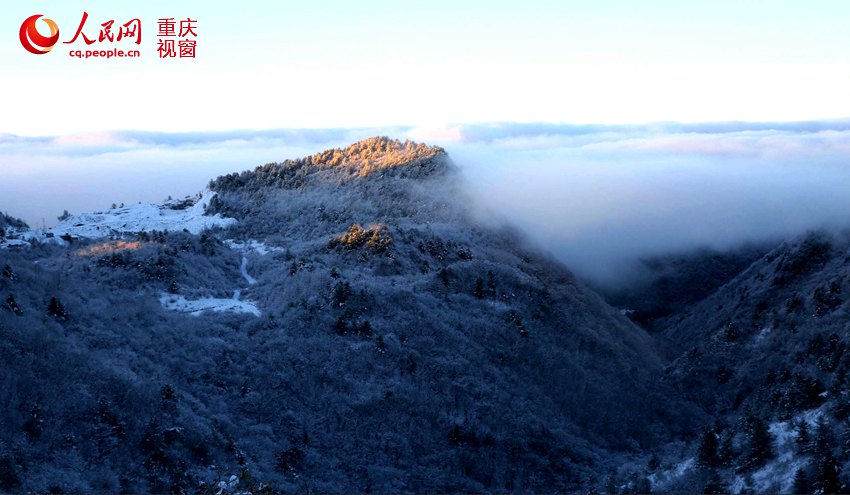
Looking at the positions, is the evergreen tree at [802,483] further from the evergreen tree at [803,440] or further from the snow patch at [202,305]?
the snow patch at [202,305]

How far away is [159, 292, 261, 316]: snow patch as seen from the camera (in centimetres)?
3947

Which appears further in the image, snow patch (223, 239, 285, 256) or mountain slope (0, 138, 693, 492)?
snow patch (223, 239, 285, 256)

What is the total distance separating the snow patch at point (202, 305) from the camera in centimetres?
3947

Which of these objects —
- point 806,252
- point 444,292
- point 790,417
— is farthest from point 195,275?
point 806,252

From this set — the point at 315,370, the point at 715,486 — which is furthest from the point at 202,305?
the point at 715,486

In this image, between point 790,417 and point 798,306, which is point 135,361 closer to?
point 790,417

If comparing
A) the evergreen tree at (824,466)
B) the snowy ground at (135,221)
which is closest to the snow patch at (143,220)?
the snowy ground at (135,221)

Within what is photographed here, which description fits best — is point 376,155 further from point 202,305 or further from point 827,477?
point 827,477

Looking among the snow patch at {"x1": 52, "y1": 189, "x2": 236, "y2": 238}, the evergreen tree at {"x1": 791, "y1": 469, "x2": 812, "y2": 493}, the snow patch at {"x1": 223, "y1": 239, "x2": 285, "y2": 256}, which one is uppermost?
the snow patch at {"x1": 52, "y1": 189, "x2": 236, "y2": 238}

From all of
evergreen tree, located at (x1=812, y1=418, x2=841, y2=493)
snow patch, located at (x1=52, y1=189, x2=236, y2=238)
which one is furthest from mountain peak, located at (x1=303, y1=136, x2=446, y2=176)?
evergreen tree, located at (x1=812, y1=418, x2=841, y2=493)

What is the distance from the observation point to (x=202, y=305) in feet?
132

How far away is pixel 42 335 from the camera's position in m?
27.6

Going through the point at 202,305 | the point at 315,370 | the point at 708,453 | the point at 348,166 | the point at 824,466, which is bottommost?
the point at 708,453

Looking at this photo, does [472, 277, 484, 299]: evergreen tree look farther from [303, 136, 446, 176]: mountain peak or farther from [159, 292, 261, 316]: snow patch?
[303, 136, 446, 176]: mountain peak
